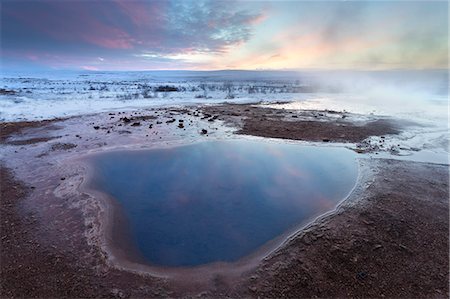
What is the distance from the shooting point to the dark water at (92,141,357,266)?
4836 millimetres

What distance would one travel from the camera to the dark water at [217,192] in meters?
4.84

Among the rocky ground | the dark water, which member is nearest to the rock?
the rocky ground

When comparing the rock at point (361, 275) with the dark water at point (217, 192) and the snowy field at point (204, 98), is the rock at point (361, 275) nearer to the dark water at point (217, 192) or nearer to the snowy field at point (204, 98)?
the dark water at point (217, 192)

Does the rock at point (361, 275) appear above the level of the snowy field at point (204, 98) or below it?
below

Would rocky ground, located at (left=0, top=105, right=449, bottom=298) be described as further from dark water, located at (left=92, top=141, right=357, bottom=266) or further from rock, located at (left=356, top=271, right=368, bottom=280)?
dark water, located at (left=92, top=141, right=357, bottom=266)

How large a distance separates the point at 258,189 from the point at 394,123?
12.4 metres

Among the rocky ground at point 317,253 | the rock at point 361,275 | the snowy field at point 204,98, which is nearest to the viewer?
the rocky ground at point 317,253

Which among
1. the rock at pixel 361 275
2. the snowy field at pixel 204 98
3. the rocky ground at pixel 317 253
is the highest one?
the snowy field at pixel 204 98

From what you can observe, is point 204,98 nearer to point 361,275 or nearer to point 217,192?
point 217,192

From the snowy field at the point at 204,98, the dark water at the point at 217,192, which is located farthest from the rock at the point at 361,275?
the snowy field at the point at 204,98

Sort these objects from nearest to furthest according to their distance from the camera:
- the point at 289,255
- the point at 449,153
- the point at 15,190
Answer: the point at 289,255 < the point at 15,190 < the point at 449,153

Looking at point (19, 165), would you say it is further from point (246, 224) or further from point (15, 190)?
point (246, 224)

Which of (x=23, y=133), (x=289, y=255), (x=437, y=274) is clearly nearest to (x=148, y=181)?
(x=289, y=255)

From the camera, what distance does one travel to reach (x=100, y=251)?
4500 millimetres
